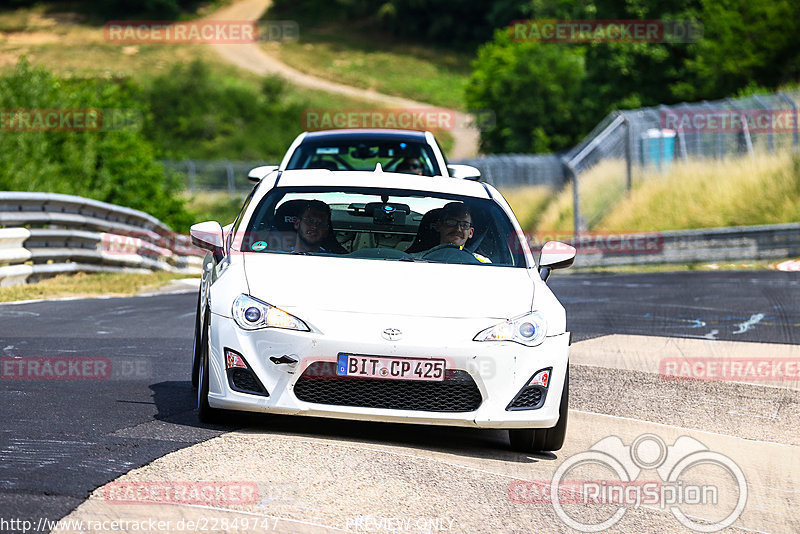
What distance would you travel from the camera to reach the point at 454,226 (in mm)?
7867

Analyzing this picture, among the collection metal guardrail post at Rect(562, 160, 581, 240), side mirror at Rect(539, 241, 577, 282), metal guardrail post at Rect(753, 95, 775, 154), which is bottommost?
metal guardrail post at Rect(562, 160, 581, 240)

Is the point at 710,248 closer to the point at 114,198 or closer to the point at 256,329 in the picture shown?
the point at 114,198

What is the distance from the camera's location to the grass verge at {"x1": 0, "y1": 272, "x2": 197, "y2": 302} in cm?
1535

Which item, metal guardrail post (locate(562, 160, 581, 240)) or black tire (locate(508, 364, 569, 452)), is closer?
black tire (locate(508, 364, 569, 452))

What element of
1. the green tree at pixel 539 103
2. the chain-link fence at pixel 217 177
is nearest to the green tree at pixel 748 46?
the green tree at pixel 539 103

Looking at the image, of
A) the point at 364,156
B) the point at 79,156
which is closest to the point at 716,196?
the point at 79,156

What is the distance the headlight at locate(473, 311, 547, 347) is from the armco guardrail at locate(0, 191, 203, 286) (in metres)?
10.2

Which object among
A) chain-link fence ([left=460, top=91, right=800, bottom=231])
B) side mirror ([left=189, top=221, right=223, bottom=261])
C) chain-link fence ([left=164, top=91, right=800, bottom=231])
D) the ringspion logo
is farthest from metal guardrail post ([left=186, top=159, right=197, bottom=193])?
the ringspion logo

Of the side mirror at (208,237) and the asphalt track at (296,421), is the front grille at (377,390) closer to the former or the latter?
the asphalt track at (296,421)

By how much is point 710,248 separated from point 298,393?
668 inches

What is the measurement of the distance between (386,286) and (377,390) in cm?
58

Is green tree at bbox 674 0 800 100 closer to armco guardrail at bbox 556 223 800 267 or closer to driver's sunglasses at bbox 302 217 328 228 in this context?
armco guardrail at bbox 556 223 800 267

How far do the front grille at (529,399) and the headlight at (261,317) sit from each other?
112cm

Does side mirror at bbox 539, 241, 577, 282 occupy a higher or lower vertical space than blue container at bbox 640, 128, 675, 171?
higher
